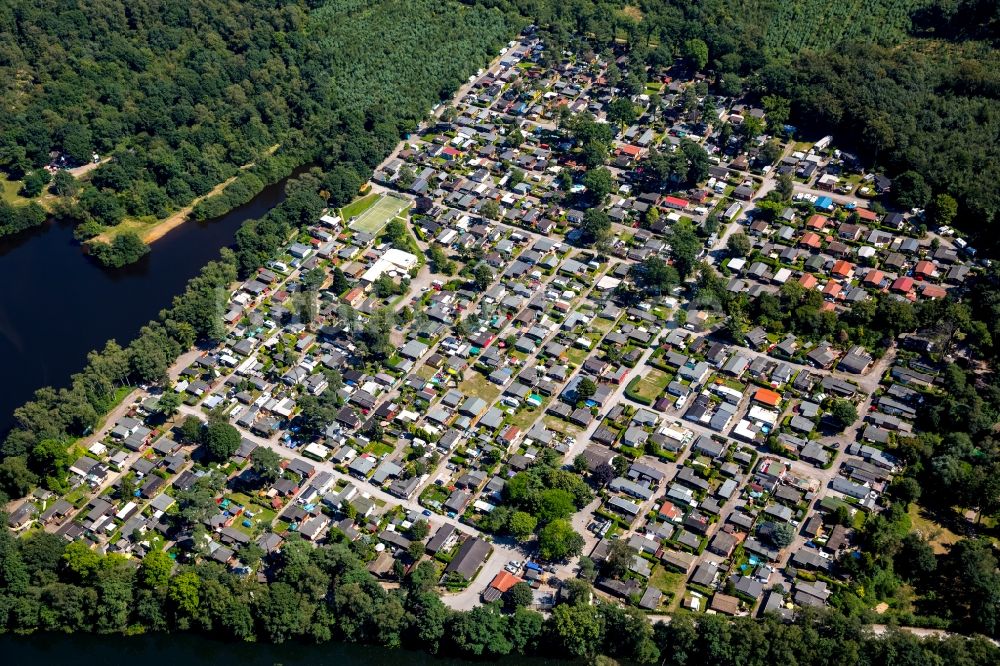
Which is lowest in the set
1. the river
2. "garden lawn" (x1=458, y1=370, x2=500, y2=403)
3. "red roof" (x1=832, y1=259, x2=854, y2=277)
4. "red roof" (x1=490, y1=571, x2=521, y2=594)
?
the river

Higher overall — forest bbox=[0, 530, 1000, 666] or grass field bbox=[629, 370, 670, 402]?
grass field bbox=[629, 370, 670, 402]

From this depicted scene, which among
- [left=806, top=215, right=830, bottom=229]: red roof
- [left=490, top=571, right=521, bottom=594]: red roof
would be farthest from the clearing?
[left=806, top=215, right=830, bottom=229]: red roof

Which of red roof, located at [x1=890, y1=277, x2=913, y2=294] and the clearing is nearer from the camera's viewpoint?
the clearing

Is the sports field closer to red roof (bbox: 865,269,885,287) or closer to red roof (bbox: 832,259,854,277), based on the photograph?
red roof (bbox: 832,259,854,277)

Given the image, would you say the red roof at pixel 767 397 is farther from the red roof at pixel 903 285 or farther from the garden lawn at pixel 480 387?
the garden lawn at pixel 480 387

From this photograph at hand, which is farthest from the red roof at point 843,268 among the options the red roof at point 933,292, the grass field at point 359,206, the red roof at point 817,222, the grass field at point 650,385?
the grass field at point 359,206

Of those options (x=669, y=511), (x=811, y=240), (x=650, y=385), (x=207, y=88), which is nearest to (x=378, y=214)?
(x=207, y=88)

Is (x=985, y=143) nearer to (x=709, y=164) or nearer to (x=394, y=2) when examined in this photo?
(x=709, y=164)
